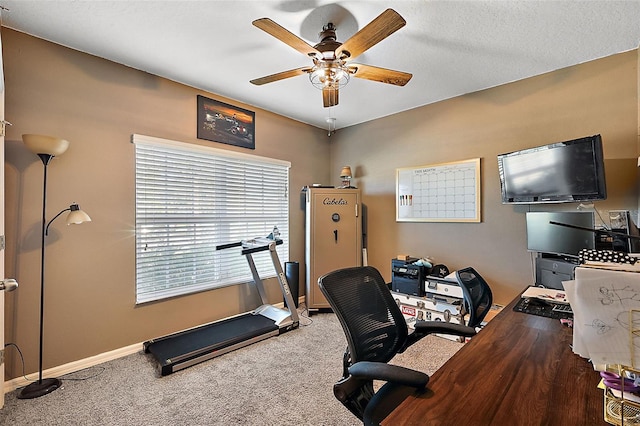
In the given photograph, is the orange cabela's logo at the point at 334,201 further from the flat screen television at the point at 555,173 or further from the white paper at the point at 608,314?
the white paper at the point at 608,314

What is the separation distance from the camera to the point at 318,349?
9.26 feet

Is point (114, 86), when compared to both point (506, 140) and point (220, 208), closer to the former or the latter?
point (220, 208)

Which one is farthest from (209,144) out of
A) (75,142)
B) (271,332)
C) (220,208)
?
(271,332)

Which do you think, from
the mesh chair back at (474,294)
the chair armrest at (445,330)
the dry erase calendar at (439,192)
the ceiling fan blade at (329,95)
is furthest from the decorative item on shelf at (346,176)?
the chair armrest at (445,330)

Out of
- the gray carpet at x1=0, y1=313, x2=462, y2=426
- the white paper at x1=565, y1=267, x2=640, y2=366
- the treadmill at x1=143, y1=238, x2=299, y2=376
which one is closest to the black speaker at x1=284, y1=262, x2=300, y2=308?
the treadmill at x1=143, y1=238, x2=299, y2=376

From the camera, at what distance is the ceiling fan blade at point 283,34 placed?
165 centimetres

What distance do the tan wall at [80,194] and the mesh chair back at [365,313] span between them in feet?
A: 7.40

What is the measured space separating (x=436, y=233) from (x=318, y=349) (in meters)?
1.93

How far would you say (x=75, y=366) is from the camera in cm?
241

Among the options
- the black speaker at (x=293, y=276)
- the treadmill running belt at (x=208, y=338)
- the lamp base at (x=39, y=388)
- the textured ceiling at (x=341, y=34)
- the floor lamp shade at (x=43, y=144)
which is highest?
the textured ceiling at (x=341, y=34)

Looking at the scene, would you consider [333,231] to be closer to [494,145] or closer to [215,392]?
[494,145]

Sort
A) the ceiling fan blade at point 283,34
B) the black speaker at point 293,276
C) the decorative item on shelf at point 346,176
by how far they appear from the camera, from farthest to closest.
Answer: the decorative item on shelf at point 346,176, the black speaker at point 293,276, the ceiling fan blade at point 283,34

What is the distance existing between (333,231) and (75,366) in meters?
2.87

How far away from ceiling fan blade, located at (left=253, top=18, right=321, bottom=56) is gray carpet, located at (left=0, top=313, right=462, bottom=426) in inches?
94.1
